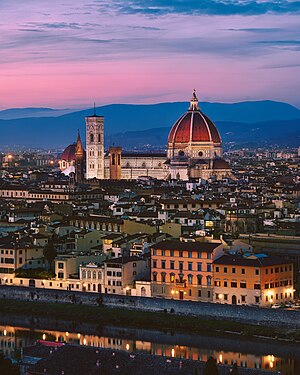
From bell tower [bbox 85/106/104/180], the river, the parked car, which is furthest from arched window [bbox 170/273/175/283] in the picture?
bell tower [bbox 85/106/104/180]

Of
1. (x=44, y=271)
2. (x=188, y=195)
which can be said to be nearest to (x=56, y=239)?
(x=44, y=271)

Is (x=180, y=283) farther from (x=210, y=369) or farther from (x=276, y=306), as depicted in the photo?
(x=210, y=369)

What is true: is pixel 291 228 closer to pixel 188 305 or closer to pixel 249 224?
pixel 249 224

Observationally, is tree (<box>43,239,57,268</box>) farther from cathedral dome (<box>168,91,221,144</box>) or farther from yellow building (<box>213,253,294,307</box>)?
cathedral dome (<box>168,91,221,144</box>)

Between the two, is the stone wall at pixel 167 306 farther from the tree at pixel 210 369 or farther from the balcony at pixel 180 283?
the tree at pixel 210 369

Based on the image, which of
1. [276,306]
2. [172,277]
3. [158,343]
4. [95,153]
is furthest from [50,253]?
[95,153]

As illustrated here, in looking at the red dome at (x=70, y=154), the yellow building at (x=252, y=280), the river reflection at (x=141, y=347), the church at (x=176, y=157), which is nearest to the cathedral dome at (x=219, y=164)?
the church at (x=176, y=157)

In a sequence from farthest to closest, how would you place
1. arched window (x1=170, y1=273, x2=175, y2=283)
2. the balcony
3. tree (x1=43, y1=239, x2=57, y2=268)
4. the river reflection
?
tree (x1=43, y1=239, x2=57, y2=268), arched window (x1=170, y1=273, x2=175, y2=283), the balcony, the river reflection
